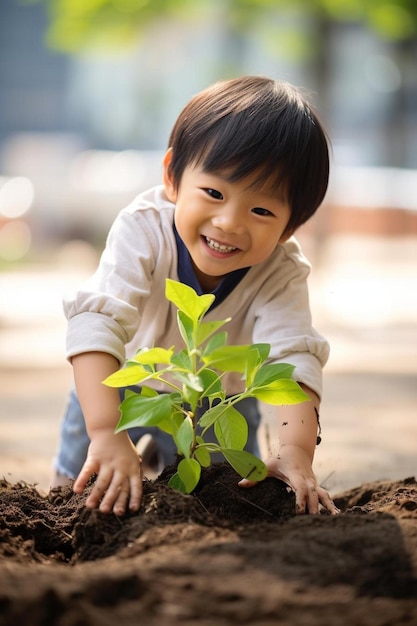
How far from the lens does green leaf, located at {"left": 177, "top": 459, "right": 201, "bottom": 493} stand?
1431 millimetres

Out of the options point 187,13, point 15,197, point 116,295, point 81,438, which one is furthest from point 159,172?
point 116,295

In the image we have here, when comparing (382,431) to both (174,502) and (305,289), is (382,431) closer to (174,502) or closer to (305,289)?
(305,289)

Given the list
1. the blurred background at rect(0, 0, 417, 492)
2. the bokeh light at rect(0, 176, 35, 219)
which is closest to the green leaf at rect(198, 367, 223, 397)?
the blurred background at rect(0, 0, 417, 492)

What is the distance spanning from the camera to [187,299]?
56.7 inches

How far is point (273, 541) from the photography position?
123 cm

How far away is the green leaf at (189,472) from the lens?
143cm

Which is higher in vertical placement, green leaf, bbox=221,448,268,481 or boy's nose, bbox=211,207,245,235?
boy's nose, bbox=211,207,245,235

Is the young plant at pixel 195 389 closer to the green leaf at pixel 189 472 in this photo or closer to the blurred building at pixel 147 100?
the green leaf at pixel 189 472

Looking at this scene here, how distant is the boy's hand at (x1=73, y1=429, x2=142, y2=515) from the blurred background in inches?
21.6

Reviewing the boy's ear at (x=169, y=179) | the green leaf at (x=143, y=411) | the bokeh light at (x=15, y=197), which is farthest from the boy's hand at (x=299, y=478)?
the bokeh light at (x=15, y=197)

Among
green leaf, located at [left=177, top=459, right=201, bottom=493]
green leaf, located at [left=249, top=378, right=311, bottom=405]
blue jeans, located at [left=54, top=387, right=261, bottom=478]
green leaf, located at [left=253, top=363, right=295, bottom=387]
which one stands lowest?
blue jeans, located at [left=54, top=387, right=261, bottom=478]

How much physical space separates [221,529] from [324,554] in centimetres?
20

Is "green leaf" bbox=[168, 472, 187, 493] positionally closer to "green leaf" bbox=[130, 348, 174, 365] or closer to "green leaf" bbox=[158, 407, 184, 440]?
"green leaf" bbox=[158, 407, 184, 440]

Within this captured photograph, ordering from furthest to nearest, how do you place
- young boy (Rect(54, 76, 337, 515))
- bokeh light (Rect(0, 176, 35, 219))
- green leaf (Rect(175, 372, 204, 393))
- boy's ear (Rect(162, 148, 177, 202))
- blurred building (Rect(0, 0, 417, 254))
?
bokeh light (Rect(0, 176, 35, 219)) → blurred building (Rect(0, 0, 417, 254)) → boy's ear (Rect(162, 148, 177, 202)) → young boy (Rect(54, 76, 337, 515)) → green leaf (Rect(175, 372, 204, 393))
